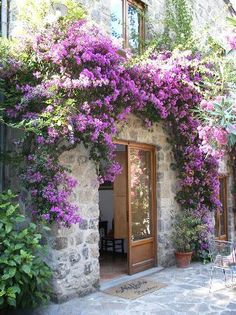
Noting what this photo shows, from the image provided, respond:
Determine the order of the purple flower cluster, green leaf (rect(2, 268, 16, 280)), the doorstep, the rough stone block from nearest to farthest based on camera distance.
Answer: green leaf (rect(2, 268, 16, 280)) → the purple flower cluster → the rough stone block → the doorstep

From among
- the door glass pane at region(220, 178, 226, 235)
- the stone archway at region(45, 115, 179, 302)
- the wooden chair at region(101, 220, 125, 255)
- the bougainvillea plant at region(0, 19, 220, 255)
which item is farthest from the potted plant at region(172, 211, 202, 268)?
the door glass pane at region(220, 178, 226, 235)

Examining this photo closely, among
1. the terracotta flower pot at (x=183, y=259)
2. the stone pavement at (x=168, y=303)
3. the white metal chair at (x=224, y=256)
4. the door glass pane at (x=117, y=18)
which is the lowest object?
the stone pavement at (x=168, y=303)

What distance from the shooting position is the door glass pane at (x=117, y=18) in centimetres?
714

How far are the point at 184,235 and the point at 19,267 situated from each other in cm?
392

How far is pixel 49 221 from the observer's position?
4906 millimetres

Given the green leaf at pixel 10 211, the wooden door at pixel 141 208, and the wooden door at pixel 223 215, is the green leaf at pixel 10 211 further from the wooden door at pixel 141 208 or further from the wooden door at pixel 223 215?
the wooden door at pixel 223 215

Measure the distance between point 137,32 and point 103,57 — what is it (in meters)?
2.79

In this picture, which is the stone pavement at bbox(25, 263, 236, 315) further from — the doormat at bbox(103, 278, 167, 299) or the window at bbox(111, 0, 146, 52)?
the window at bbox(111, 0, 146, 52)

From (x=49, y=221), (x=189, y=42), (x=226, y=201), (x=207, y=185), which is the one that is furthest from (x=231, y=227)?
(x=49, y=221)

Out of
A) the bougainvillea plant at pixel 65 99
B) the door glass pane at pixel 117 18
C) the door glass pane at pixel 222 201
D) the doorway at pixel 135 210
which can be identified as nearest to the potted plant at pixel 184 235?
the doorway at pixel 135 210

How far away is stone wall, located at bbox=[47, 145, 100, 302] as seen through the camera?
5227mm

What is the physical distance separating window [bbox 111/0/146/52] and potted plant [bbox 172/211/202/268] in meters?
3.53

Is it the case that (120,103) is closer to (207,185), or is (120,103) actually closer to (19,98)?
(19,98)

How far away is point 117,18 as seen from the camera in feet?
23.9
